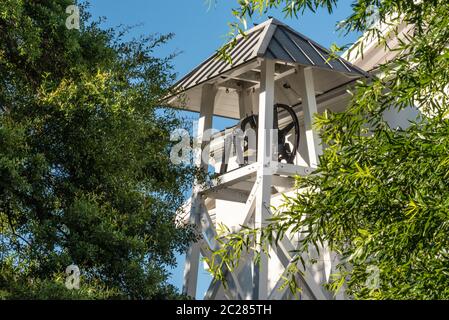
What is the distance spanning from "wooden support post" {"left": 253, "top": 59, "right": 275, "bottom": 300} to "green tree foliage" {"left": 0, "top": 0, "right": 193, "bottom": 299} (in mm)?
1052

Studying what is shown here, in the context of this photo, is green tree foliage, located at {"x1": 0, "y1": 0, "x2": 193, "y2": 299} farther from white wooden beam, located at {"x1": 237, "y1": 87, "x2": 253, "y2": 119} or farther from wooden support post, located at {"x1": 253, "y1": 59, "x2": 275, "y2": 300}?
white wooden beam, located at {"x1": 237, "y1": 87, "x2": 253, "y2": 119}

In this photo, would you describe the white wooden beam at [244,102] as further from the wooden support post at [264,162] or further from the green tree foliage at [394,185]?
the green tree foliage at [394,185]

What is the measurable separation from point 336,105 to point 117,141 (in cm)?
422

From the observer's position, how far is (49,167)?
10211 mm

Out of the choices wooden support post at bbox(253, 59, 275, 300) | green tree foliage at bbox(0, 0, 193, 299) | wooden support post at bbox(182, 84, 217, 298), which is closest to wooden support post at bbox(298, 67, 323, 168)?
wooden support post at bbox(253, 59, 275, 300)

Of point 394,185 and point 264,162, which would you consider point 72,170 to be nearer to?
point 264,162

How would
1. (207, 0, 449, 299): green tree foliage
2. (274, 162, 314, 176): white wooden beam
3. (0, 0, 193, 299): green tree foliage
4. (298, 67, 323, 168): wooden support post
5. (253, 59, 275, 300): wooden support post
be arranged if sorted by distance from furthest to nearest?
(298, 67, 323, 168): wooden support post → (274, 162, 314, 176): white wooden beam → (253, 59, 275, 300): wooden support post → (0, 0, 193, 299): green tree foliage → (207, 0, 449, 299): green tree foliage

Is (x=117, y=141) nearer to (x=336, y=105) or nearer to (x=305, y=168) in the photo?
(x=305, y=168)

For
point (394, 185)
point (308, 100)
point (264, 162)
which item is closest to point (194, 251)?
point (264, 162)

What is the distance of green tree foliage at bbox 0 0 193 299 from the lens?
9.72 m

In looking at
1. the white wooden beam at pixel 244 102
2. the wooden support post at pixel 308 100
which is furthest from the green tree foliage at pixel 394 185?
→ the white wooden beam at pixel 244 102

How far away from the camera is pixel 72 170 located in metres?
10.5

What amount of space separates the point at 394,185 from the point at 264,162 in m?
6.06
